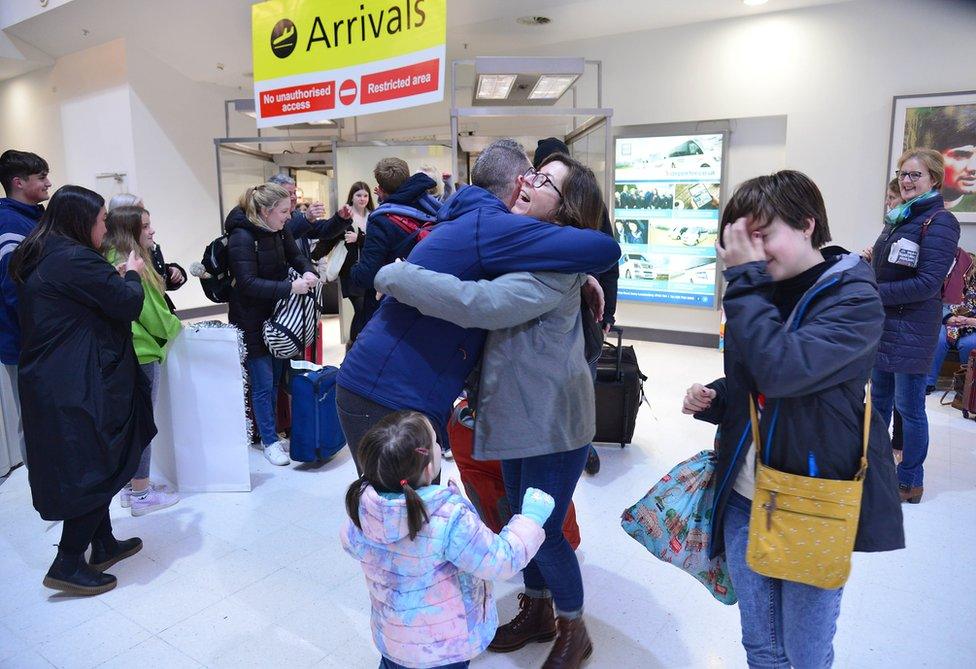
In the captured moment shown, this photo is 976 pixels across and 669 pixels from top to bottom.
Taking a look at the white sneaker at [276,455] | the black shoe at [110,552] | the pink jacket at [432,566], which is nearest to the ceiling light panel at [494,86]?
the white sneaker at [276,455]

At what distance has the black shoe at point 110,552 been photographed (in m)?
2.58

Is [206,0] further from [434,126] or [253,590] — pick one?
[253,590]

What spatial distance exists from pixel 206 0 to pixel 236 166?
211 cm

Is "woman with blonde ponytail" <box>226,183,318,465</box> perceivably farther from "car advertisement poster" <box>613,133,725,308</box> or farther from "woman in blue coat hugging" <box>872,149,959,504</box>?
"car advertisement poster" <box>613,133,725,308</box>

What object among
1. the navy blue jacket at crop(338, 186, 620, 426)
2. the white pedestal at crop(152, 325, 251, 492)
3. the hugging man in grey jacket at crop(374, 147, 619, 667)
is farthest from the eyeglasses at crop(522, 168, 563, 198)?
the white pedestal at crop(152, 325, 251, 492)

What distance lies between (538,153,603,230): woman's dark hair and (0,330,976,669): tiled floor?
1404 mm

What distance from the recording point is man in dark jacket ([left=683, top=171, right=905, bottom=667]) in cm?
117

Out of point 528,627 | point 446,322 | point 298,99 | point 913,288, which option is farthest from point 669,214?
point 446,322

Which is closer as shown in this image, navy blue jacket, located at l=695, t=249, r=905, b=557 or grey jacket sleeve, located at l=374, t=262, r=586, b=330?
navy blue jacket, located at l=695, t=249, r=905, b=557

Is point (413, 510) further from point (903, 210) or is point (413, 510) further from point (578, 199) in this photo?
point (903, 210)

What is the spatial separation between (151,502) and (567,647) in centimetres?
226

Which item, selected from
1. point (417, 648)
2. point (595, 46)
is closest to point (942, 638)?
point (417, 648)

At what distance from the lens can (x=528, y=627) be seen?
6.79 feet

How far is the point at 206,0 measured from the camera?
19.1 feet
